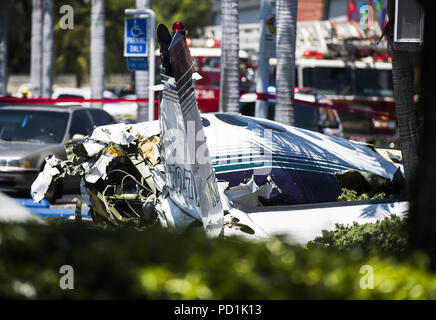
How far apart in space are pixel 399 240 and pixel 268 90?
9.14 meters

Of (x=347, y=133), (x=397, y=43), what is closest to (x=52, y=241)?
(x=397, y=43)

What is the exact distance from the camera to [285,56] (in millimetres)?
11523

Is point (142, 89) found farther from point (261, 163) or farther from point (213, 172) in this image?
point (213, 172)

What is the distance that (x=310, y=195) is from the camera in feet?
23.0

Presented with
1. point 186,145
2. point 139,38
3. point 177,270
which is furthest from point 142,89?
point 177,270

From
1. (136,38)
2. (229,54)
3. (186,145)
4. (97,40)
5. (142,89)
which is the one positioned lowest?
(186,145)

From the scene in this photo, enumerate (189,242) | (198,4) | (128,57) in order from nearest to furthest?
1. (189,242)
2. (128,57)
3. (198,4)

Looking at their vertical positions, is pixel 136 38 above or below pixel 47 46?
below

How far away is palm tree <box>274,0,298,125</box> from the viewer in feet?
37.4

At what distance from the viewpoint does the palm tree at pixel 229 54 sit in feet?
41.0

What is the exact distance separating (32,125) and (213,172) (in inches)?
310

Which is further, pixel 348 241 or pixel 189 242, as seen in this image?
pixel 348 241

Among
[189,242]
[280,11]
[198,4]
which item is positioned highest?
[198,4]
